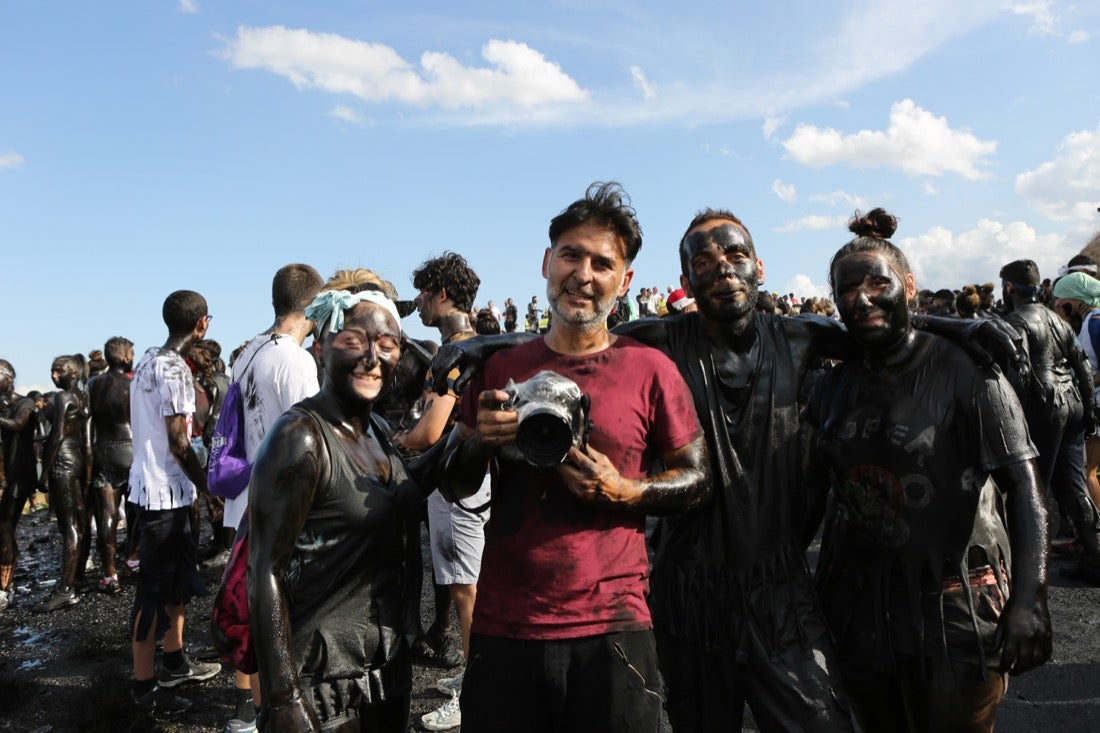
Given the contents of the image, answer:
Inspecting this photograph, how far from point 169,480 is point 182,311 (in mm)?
1072

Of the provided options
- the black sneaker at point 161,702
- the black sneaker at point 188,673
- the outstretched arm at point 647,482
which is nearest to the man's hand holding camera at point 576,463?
the outstretched arm at point 647,482

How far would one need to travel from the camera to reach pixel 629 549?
2.13m

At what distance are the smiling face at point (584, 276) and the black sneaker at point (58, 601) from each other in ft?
22.2

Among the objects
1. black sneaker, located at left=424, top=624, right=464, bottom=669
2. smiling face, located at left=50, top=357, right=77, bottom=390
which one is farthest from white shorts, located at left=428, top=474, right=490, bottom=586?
smiling face, located at left=50, top=357, right=77, bottom=390

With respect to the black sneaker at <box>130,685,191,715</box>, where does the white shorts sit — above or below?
above

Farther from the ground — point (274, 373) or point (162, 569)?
point (274, 373)

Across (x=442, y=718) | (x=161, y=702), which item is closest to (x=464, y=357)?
(x=442, y=718)

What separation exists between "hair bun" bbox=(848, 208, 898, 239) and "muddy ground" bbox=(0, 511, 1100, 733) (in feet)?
9.12

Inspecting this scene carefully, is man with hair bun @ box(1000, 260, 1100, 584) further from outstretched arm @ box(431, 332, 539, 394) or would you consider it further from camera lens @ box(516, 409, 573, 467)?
camera lens @ box(516, 409, 573, 467)

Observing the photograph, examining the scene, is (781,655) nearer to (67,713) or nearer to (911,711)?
(911,711)

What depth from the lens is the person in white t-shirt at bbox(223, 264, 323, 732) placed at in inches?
145

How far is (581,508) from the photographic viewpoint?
2.11m

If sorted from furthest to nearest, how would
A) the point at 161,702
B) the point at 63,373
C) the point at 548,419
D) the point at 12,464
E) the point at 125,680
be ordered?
1. the point at 12,464
2. the point at 63,373
3. the point at 125,680
4. the point at 161,702
5. the point at 548,419

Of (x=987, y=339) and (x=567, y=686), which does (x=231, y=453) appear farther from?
(x=987, y=339)
